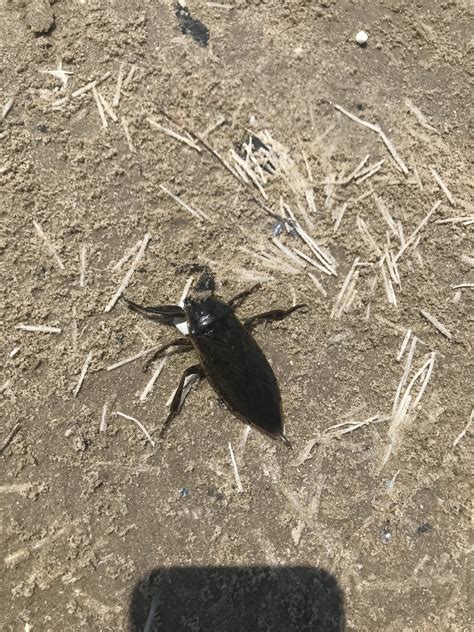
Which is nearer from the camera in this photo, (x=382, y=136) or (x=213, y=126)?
(x=213, y=126)

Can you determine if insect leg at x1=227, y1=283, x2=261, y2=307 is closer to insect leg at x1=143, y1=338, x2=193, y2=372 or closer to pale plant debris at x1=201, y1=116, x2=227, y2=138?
insect leg at x1=143, y1=338, x2=193, y2=372

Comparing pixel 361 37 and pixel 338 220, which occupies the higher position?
pixel 361 37

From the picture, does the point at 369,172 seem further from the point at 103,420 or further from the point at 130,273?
the point at 103,420

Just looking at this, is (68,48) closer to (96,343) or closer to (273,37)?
(273,37)

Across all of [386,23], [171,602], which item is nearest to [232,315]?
[171,602]

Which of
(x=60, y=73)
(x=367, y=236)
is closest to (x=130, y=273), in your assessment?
(x=60, y=73)

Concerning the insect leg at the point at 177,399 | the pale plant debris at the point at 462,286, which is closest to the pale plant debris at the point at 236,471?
the insect leg at the point at 177,399
